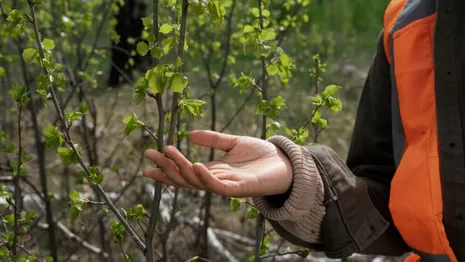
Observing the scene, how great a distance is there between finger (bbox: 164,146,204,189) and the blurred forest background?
0.09m

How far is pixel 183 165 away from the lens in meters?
1.08

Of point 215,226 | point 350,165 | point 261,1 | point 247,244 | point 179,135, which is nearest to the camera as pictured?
point 261,1

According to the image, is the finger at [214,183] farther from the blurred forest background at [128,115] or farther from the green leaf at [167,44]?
the green leaf at [167,44]

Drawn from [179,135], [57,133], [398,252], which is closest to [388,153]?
[398,252]

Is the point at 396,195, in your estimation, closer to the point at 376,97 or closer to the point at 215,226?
the point at 376,97

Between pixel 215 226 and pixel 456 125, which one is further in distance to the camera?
pixel 215 226

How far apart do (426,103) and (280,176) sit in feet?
1.23

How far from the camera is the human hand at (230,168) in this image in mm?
1094

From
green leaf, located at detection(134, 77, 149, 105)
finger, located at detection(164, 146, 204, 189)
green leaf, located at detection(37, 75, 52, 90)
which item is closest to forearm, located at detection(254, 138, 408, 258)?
finger, located at detection(164, 146, 204, 189)

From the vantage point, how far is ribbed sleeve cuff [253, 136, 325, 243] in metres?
1.35

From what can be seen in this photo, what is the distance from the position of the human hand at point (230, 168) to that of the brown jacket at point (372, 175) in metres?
0.05

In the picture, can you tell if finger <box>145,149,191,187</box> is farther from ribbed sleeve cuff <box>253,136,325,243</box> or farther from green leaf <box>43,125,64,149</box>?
ribbed sleeve cuff <box>253,136,325,243</box>

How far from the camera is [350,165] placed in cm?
174

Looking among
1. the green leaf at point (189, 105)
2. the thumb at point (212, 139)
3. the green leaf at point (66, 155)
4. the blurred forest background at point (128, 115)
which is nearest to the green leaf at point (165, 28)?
the blurred forest background at point (128, 115)
